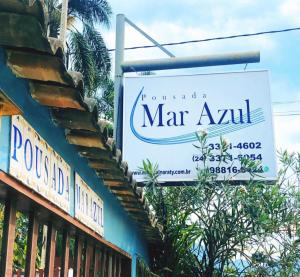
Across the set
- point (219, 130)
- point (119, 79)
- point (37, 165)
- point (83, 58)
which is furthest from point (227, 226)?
point (83, 58)

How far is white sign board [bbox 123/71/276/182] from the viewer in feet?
28.2

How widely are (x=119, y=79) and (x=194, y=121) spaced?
1.56 metres

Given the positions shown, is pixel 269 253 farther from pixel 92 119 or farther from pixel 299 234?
pixel 92 119

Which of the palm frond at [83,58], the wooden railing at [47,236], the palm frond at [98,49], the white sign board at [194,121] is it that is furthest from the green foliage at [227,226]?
the palm frond at [98,49]

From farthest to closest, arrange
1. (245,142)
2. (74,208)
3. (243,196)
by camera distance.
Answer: (245,142) → (243,196) → (74,208)

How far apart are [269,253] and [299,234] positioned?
0.52 metres

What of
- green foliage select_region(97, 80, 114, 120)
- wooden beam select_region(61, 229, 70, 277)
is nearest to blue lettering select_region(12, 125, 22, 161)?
wooden beam select_region(61, 229, 70, 277)

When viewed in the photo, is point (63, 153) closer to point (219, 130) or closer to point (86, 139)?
point (86, 139)

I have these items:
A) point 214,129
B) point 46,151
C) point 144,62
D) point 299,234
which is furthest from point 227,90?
point 46,151

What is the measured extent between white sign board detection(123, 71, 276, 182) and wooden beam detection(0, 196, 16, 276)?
499 cm

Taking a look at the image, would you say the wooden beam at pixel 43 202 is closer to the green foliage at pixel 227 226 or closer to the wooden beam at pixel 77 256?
the wooden beam at pixel 77 256

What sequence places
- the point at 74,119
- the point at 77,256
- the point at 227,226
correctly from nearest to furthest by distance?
1. the point at 74,119
2. the point at 77,256
3. the point at 227,226

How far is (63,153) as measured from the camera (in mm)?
4270

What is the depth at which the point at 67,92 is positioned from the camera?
3.33m
